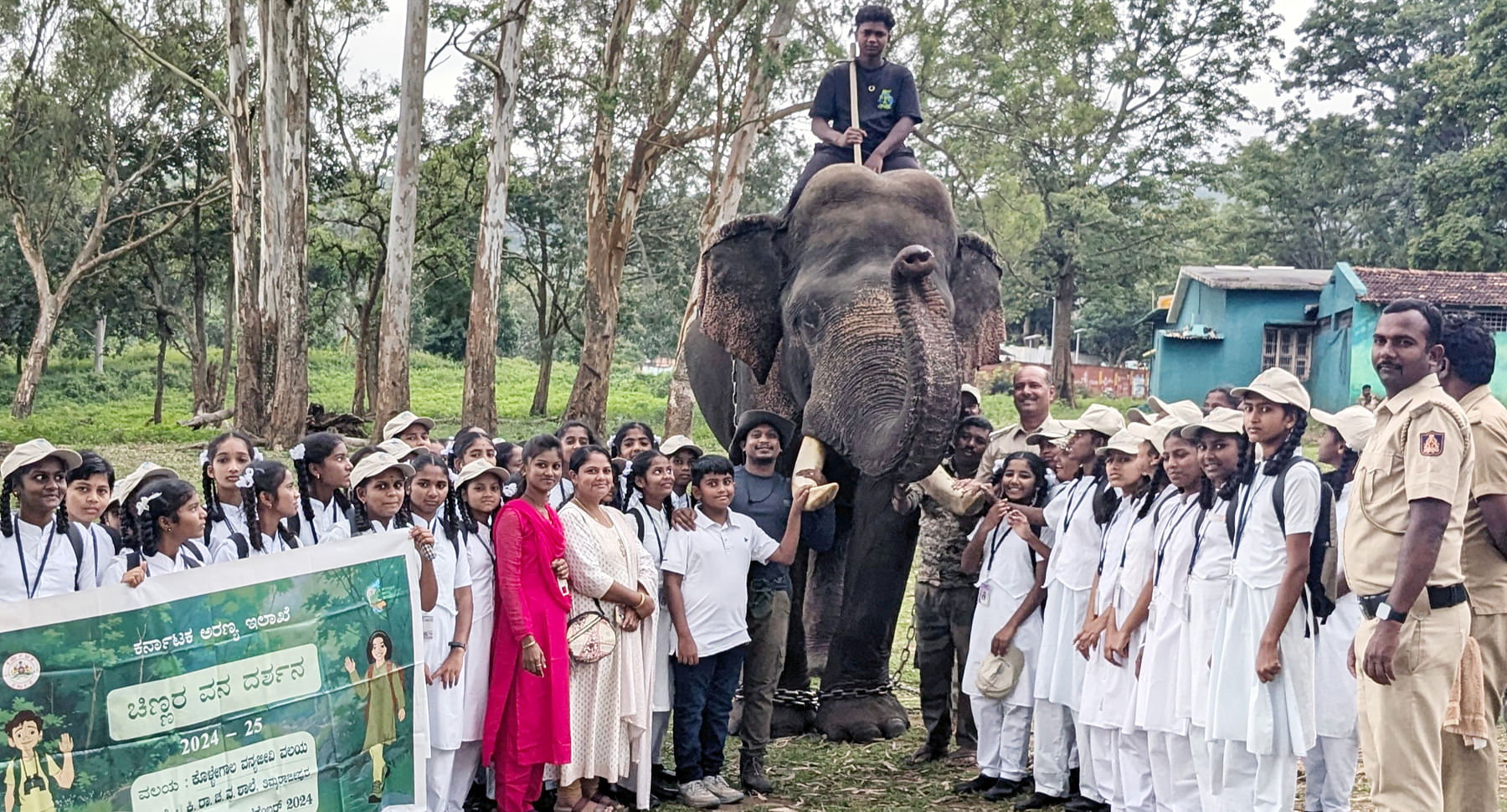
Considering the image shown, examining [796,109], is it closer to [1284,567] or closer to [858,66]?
[858,66]

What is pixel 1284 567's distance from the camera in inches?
195

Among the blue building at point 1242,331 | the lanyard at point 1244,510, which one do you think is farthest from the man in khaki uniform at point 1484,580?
the blue building at point 1242,331

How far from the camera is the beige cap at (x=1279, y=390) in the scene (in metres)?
4.86

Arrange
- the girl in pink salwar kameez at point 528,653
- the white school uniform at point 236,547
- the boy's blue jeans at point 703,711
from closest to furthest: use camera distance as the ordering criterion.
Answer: the white school uniform at point 236,547
the girl in pink salwar kameez at point 528,653
the boy's blue jeans at point 703,711

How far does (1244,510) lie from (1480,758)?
1.09 metres

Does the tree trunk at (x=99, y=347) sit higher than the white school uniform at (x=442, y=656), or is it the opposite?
the tree trunk at (x=99, y=347)

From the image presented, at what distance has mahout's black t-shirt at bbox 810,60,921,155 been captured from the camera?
8.22 meters

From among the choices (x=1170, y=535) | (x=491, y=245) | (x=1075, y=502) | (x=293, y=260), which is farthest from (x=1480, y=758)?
(x=293, y=260)

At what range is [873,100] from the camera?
8.28 meters

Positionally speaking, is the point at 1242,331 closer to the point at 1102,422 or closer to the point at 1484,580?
the point at 1102,422

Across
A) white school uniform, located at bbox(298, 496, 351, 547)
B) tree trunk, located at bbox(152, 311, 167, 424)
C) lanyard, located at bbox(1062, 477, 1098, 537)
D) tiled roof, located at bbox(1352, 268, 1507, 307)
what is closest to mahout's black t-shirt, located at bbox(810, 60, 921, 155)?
lanyard, located at bbox(1062, 477, 1098, 537)

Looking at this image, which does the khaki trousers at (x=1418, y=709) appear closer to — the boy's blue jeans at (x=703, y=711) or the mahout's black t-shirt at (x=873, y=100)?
the boy's blue jeans at (x=703, y=711)

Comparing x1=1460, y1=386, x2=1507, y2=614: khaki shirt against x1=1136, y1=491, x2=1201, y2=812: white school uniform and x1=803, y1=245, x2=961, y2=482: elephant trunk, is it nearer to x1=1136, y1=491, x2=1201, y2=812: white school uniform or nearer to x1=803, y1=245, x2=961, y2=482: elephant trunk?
x1=1136, y1=491, x2=1201, y2=812: white school uniform

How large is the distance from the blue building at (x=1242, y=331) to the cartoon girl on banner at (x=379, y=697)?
27.7 meters
